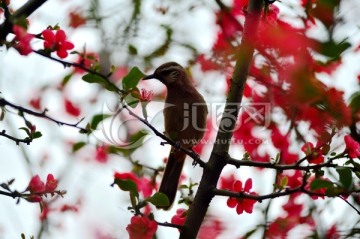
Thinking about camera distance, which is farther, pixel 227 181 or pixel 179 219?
pixel 227 181

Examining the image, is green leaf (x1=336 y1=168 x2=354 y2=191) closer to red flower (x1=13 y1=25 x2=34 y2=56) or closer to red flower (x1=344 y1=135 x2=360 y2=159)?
red flower (x1=344 y1=135 x2=360 y2=159)

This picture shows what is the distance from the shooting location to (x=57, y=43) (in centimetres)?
214

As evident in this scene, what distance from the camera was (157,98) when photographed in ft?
15.4

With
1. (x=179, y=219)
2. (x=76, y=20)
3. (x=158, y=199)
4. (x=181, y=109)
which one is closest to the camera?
(x=158, y=199)

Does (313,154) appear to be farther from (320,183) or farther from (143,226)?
(143,226)

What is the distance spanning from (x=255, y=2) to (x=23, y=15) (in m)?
1.03

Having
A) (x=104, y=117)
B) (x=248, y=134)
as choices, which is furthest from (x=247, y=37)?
(x=248, y=134)

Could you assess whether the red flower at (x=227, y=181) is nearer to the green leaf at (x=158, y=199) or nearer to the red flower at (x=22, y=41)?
the green leaf at (x=158, y=199)

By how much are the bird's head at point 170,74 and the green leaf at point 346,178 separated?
6.82 ft

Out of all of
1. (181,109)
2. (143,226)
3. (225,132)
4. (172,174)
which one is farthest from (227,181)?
(143,226)

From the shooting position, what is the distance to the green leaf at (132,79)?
2309 mm

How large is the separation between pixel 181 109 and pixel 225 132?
4.85 ft

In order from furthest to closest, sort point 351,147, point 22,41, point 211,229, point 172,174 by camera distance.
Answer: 1. point 172,174
2. point 211,229
3. point 351,147
4. point 22,41

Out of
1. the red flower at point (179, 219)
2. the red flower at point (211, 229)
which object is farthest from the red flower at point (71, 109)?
the red flower at point (179, 219)
